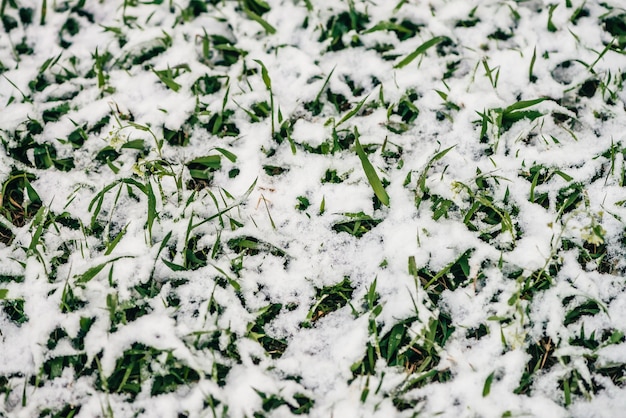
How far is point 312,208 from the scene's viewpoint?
1.64m

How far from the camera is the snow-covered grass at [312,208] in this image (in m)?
1.36

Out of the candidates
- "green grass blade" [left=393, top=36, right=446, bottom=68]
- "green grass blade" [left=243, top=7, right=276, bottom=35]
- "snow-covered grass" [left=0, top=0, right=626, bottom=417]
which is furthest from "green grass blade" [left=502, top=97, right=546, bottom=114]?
"green grass blade" [left=243, top=7, right=276, bottom=35]

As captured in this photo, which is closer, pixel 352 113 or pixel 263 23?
pixel 352 113

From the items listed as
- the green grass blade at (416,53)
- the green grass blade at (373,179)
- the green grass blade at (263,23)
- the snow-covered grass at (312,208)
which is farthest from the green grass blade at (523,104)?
the green grass blade at (263,23)

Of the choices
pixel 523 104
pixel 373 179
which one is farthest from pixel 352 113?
pixel 523 104

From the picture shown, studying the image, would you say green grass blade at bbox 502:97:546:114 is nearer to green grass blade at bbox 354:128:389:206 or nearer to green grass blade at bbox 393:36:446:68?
green grass blade at bbox 393:36:446:68

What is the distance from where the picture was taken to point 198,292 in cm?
149

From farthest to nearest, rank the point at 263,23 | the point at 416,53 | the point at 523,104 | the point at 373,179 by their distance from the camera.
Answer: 1. the point at 263,23
2. the point at 416,53
3. the point at 523,104
4. the point at 373,179

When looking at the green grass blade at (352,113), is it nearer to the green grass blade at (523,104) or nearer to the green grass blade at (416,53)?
the green grass blade at (416,53)

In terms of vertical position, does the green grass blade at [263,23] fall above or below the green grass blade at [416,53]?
above

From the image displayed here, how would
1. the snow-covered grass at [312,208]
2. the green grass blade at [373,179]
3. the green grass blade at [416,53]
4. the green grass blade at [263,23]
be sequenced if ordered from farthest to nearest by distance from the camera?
the green grass blade at [263,23] < the green grass blade at [416,53] < the green grass blade at [373,179] < the snow-covered grass at [312,208]

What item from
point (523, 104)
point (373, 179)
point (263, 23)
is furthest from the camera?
point (263, 23)

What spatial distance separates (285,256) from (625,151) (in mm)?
1124

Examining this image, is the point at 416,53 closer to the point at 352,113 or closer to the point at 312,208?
the point at 352,113
